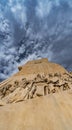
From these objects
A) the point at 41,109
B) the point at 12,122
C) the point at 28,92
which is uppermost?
the point at 28,92

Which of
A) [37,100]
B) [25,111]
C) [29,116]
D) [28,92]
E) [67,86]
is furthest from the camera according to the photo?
[67,86]

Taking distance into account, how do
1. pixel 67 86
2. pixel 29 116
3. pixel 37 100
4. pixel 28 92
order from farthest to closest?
pixel 67 86 → pixel 28 92 → pixel 37 100 → pixel 29 116

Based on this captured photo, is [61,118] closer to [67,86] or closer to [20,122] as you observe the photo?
[20,122]

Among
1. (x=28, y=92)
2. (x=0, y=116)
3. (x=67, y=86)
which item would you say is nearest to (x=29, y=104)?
(x=0, y=116)

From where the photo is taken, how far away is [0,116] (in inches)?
128

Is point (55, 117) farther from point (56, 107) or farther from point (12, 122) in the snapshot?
point (12, 122)

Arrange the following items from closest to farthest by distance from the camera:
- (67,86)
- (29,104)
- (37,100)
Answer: (29,104)
(37,100)
(67,86)

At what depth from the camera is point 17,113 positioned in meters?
3.37

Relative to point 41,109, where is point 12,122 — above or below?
below

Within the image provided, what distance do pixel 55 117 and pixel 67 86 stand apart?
2.97 m

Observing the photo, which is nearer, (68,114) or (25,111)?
(68,114)

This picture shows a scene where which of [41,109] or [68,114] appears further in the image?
[41,109]

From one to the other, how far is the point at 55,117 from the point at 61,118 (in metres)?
0.12

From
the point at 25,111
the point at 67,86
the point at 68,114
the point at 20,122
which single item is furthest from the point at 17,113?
the point at 67,86
